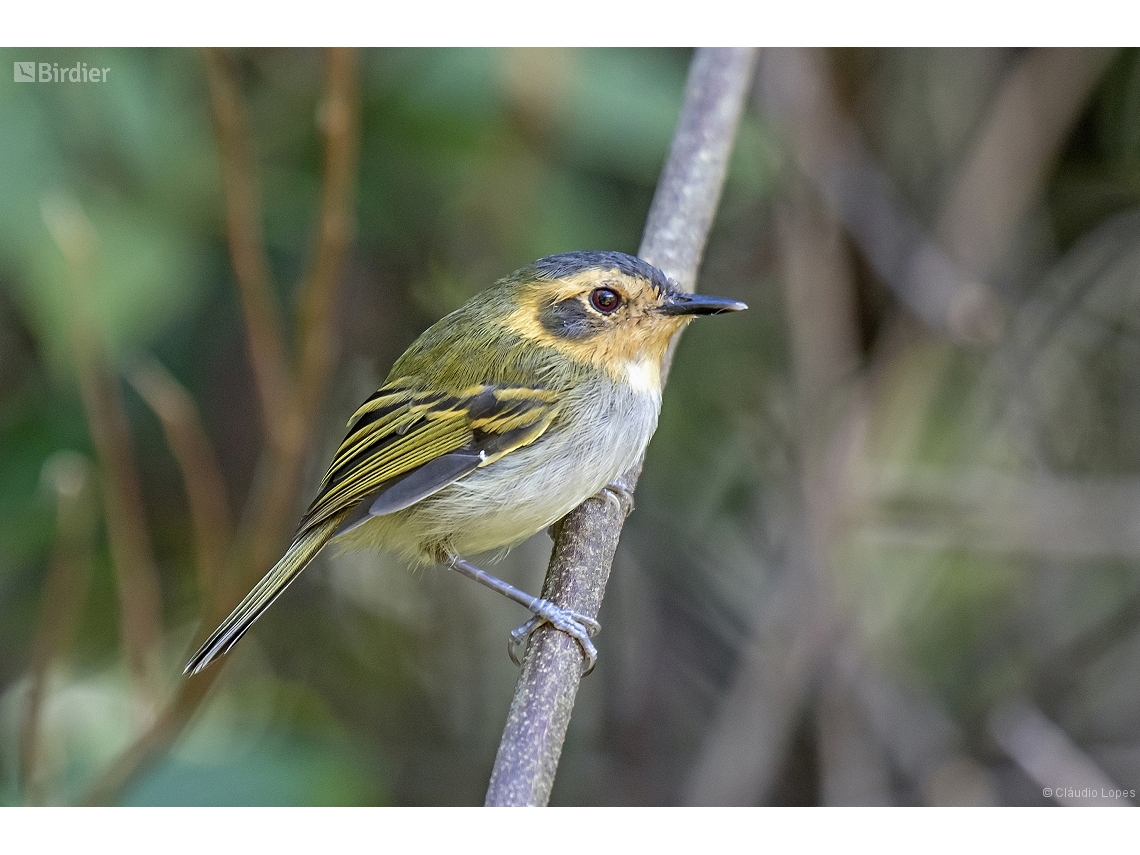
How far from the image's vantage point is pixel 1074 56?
105 inches

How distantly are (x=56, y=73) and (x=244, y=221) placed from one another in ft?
1.40

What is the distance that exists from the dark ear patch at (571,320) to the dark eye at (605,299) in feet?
0.05

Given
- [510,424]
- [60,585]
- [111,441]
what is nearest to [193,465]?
[111,441]

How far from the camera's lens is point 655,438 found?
114 inches

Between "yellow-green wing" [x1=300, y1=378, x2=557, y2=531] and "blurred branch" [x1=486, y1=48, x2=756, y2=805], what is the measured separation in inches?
7.4

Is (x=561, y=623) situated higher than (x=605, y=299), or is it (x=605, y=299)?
(x=605, y=299)

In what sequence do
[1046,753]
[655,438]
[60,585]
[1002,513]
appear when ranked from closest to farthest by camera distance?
[60,585] → [1046,753] → [1002,513] → [655,438]

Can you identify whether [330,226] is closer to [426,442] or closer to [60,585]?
[426,442]

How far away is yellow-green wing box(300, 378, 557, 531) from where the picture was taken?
182cm

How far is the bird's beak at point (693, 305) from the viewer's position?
1.80m

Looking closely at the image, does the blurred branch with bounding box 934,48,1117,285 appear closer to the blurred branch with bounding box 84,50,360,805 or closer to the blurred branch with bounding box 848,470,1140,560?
the blurred branch with bounding box 848,470,1140,560

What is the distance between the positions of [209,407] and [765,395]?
139 cm
